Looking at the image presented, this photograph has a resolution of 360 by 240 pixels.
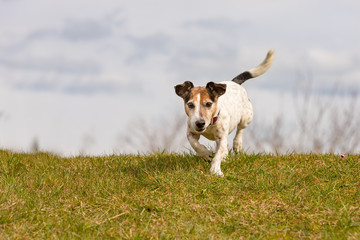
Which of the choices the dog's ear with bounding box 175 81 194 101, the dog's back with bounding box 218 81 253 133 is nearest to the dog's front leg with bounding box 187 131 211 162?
the dog's back with bounding box 218 81 253 133

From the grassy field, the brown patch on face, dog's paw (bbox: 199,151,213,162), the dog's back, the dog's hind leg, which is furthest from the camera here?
the dog's hind leg

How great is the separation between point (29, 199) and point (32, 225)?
0.77 meters

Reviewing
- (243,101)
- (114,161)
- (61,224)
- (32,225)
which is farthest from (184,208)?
(243,101)

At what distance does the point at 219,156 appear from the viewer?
6914mm

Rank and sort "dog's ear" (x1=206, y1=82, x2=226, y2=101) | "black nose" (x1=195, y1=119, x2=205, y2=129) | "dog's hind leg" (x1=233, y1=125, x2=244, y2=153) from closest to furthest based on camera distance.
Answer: "black nose" (x1=195, y1=119, x2=205, y2=129) < "dog's ear" (x1=206, y1=82, x2=226, y2=101) < "dog's hind leg" (x1=233, y1=125, x2=244, y2=153)

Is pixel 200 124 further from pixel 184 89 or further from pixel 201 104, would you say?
pixel 184 89

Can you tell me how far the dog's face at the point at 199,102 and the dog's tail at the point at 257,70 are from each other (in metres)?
2.48

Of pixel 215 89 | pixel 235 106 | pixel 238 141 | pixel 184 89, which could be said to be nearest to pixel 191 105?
pixel 184 89

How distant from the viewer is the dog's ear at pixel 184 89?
666 centimetres

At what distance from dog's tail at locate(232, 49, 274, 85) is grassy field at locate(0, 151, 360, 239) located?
1.92 metres

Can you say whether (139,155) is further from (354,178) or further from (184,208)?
(354,178)

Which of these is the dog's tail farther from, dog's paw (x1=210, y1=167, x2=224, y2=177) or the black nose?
the black nose

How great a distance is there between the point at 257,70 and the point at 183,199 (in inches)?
167

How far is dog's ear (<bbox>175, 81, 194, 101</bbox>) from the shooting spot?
666cm
